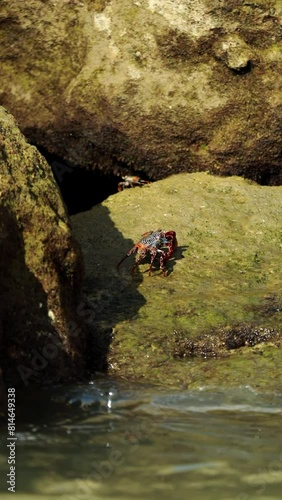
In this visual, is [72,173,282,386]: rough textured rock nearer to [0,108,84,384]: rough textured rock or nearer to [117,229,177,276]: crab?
[117,229,177,276]: crab

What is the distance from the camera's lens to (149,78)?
8664mm

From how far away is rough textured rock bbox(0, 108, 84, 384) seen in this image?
19.7ft

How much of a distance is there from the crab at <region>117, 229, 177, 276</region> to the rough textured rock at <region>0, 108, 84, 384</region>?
109 centimetres

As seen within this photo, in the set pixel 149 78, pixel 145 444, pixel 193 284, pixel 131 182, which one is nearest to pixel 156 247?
pixel 193 284

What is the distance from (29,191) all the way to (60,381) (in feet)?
4.08

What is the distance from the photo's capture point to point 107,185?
→ 9.31 meters

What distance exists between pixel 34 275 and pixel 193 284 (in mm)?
1574

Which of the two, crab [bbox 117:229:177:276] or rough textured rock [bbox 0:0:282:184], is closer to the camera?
crab [bbox 117:229:177:276]

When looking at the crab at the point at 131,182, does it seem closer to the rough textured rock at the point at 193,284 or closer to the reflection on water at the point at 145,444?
the rough textured rock at the point at 193,284

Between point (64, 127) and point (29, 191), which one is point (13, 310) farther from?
point (64, 127)

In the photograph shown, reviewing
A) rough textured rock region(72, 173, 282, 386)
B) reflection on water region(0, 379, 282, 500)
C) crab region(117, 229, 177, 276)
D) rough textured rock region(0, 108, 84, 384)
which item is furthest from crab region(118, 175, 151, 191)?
reflection on water region(0, 379, 282, 500)

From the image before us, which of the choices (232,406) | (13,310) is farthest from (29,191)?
(232,406)

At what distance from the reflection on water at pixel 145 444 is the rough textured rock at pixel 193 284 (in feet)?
1.31

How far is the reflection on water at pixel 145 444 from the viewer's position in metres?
4.48
